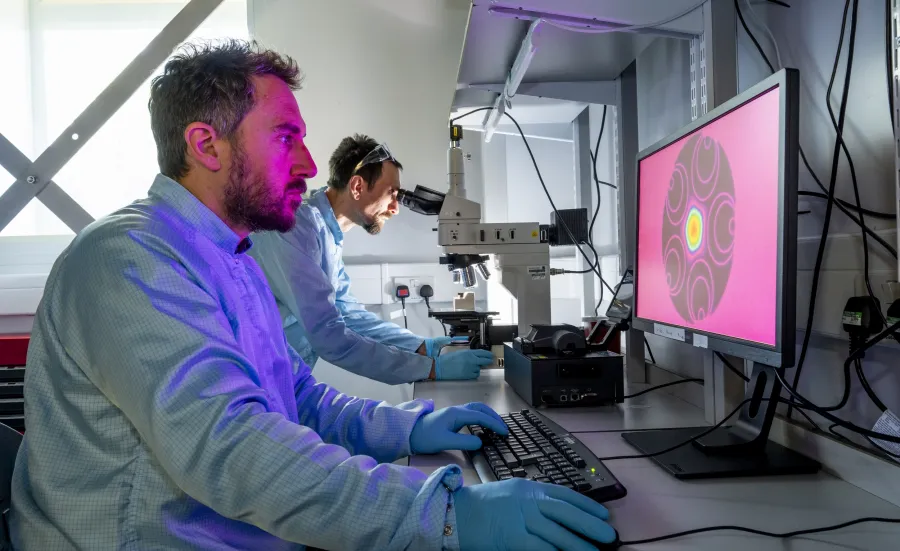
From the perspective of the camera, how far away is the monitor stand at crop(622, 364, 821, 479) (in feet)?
2.37

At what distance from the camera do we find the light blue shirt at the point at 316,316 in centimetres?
162

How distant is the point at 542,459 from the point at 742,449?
→ 303 mm

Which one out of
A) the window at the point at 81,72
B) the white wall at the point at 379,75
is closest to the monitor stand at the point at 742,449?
the white wall at the point at 379,75

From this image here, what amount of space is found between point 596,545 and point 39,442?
69 centimetres

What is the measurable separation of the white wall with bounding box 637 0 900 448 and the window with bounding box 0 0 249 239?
246 centimetres

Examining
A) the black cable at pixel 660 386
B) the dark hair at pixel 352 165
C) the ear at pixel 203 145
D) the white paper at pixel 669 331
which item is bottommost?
the black cable at pixel 660 386

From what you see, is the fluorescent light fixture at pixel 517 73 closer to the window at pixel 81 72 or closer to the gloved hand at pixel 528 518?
the gloved hand at pixel 528 518

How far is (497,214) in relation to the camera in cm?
262

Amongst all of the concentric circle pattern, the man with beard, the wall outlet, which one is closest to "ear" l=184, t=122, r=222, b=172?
the man with beard

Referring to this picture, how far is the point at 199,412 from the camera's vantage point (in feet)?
1.91

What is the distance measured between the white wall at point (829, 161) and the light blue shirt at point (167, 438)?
0.62 m

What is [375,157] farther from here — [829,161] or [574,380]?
[829,161]

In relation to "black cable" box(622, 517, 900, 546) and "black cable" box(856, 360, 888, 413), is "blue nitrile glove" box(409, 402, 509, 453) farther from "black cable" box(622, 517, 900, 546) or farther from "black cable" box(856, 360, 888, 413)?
"black cable" box(856, 360, 888, 413)

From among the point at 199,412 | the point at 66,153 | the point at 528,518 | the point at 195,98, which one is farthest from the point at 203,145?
the point at 66,153
